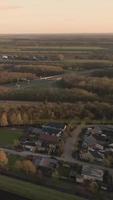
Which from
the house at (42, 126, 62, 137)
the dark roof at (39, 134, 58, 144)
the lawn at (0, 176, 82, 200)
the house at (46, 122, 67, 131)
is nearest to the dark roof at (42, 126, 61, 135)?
the house at (42, 126, 62, 137)

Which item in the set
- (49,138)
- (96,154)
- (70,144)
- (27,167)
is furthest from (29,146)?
(96,154)

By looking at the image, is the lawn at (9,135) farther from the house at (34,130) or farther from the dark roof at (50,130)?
the dark roof at (50,130)

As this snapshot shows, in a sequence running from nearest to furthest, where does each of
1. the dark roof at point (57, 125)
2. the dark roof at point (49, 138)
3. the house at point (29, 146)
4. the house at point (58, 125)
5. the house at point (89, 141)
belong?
the house at point (29, 146) → the house at point (89, 141) → the dark roof at point (49, 138) → the house at point (58, 125) → the dark roof at point (57, 125)

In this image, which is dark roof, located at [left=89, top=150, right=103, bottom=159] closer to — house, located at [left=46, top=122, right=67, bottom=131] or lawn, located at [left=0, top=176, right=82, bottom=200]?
house, located at [left=46, top=122, right=67, bottom=131]

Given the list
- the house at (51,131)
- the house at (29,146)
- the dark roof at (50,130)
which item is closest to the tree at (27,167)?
the house at (29,146)

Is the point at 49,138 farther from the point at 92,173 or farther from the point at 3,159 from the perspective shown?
the point at 92,173

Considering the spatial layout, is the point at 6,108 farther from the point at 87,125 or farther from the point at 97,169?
the point at 97,169
